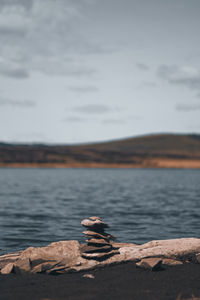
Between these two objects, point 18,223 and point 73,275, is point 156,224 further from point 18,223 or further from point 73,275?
point 73,275

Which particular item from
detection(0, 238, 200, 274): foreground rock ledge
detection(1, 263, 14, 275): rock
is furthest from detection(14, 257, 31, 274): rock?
detection(1, 263, 14, 275): rock

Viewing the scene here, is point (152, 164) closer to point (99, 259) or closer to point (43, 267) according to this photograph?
point (99, 259)

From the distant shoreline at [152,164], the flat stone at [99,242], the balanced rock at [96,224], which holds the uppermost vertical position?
the balanced rock at [96,224]

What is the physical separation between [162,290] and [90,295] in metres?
2.15

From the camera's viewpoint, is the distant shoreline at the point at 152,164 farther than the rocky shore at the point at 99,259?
Yes

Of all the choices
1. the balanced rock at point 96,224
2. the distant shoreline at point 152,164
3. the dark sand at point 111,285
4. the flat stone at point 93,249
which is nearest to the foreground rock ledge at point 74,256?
the flat stone at point 93,249

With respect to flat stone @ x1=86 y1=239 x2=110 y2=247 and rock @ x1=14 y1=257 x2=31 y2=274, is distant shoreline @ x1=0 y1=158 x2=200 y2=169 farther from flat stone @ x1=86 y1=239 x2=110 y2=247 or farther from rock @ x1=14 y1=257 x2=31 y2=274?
rock @ x1=14 y1=257 x2=31 y2=274

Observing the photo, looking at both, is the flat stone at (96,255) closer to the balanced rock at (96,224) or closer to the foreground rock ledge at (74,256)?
the foreground rock ledge at (74,256)

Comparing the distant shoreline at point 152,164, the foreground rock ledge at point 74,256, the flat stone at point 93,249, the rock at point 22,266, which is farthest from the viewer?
the distant shoreline at point 152,164

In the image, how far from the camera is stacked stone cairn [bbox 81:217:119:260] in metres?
13.9

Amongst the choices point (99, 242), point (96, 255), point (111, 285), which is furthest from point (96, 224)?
point (111, 285)

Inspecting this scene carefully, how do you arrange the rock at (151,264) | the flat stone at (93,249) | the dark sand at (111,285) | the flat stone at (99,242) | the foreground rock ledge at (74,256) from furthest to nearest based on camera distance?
the flat stone at (99,242) → the flat stone at (93,249) → the foreground rock ledge at (74,256) → the rock at (151,264) → the dark sand at (111,285)

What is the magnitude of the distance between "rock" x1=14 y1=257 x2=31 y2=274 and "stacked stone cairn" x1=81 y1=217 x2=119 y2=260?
216cm

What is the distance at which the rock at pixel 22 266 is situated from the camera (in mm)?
12789
